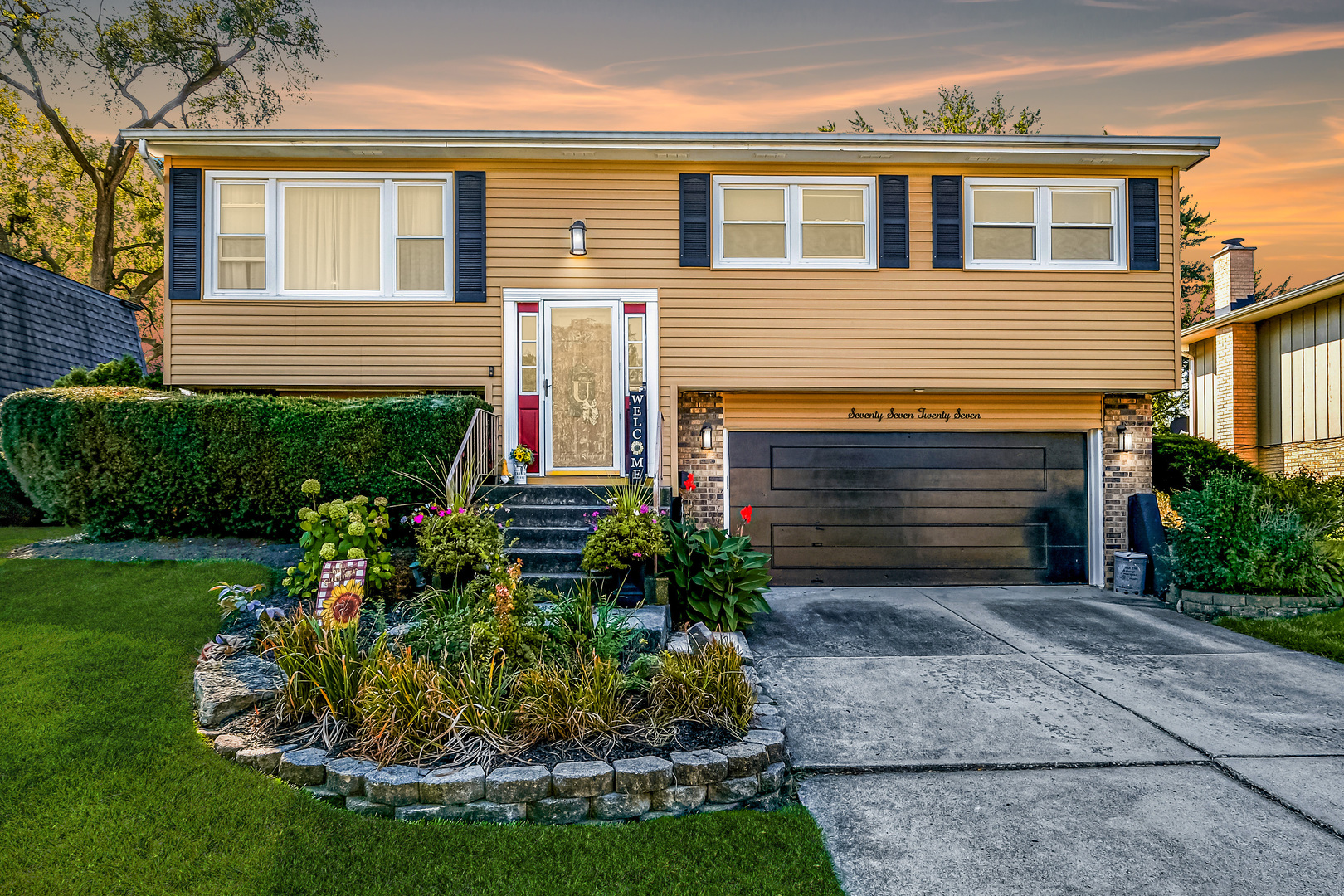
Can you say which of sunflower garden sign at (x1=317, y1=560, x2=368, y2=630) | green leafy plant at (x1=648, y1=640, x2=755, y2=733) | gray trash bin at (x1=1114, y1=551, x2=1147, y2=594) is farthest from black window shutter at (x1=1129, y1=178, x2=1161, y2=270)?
sunflower garden sign at (x1=317, y1=560, x2=368, y2=630)

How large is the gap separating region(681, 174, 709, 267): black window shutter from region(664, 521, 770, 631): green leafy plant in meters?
→ 3.53

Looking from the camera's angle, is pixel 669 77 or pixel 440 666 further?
pixel 669 77

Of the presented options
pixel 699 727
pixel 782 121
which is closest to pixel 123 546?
pixel 699 727

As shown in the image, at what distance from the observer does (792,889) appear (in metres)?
2.37

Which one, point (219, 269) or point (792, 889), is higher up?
point (219, 269)

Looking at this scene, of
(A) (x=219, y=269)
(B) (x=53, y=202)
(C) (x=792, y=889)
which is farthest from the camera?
(B) (x=53, y=202)

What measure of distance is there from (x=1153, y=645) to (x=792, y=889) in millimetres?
4625

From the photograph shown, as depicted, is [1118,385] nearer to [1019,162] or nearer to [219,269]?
[1019,162]

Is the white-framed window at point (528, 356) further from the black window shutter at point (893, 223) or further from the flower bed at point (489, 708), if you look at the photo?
the black window shutter at point (893, 223)

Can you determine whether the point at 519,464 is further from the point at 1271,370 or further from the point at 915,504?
the point at 1271,370

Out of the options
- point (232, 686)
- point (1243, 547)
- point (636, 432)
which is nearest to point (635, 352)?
point (636, 432)

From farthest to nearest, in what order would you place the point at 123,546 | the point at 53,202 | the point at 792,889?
the point at 53,202 → the point at 123,546 → the point at 792,889

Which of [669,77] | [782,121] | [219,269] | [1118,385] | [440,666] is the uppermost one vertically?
[782,121]

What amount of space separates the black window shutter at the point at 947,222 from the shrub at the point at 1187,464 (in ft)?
12.0
